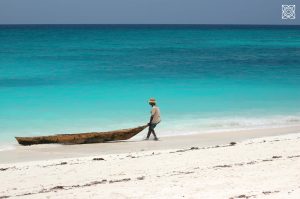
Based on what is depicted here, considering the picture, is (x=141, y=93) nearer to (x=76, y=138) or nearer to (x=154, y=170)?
(x=76, y=138)

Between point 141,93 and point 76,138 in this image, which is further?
point 141,93

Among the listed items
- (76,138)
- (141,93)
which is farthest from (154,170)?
(141,93)

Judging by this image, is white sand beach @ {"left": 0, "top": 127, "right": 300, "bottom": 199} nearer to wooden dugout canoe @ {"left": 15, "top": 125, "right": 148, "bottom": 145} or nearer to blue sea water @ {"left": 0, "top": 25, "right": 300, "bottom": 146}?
wooden dugout canoe @ {"left": 15, "top": 125, "right": 148, "bottom": 145}

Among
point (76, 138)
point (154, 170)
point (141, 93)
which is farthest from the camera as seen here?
point (141, 93)

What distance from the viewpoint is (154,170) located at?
10891mm

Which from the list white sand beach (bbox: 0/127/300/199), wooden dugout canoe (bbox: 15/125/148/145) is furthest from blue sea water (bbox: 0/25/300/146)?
white sand beach (bbox: 0/127/300/199)

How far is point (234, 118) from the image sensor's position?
21.2 m

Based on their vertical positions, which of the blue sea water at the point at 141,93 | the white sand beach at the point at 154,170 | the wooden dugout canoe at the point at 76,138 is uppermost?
the blue sea water at the point at 141,93

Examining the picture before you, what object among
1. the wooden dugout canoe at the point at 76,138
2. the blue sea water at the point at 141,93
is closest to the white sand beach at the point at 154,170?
the wooden dugout canoe at the point at 76,138

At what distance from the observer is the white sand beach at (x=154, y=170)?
9086 millimetres

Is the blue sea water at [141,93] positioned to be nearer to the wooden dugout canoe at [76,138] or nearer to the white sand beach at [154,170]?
the wooden dugout canoe at [76,138]

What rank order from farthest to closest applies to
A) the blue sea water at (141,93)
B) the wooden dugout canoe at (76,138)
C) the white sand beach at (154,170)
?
the blue sea water at (141,93), the wooden dugout canoe at (76,138), the white sand beach at (154,170)

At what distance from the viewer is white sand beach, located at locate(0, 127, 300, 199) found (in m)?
9.09

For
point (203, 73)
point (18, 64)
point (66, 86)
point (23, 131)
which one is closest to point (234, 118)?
point (23, 131)
